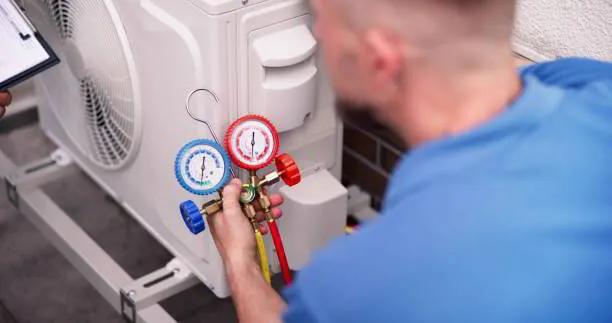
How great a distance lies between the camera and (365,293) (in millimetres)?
981

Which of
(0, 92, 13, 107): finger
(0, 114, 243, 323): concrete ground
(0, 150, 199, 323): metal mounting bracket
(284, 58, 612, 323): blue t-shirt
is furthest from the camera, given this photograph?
(0, 114, 243, 323): concrete ground

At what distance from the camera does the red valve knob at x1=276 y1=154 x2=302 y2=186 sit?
57.4 inches

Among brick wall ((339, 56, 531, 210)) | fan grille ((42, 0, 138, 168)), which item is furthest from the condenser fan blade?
brick wall ((339, 56, 531, 210))

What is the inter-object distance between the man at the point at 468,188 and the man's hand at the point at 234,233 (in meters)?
0.28

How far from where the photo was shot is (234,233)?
1385 millimetres

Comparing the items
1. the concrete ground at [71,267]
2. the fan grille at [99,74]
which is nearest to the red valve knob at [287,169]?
the fan grille at [99,74]

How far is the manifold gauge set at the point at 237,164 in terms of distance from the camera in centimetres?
143

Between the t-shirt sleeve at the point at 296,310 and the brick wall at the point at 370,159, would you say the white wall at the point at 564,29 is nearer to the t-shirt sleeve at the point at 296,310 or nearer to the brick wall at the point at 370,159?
the brick wall at the point at 370,159

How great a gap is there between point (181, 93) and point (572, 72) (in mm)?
643

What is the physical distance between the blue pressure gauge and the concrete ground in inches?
22.5

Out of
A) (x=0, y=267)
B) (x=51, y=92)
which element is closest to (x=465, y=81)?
(x=51, y=92)

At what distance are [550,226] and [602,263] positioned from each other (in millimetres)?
89

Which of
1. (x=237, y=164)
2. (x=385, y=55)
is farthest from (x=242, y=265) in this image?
(x=385, y=55)

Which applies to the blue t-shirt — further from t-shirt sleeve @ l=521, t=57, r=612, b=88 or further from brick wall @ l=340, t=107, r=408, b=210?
brick wall @ l=340, t=107, r=408, b=210
